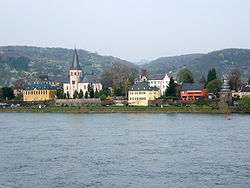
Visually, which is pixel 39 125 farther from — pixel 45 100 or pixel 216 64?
pixel 216 64

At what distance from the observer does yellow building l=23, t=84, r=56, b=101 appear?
252 ft

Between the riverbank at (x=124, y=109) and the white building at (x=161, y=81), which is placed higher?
the white building at (x=161, y=81)

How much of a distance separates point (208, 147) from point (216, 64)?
555 feet

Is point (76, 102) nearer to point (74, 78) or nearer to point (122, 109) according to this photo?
point (74, 78)

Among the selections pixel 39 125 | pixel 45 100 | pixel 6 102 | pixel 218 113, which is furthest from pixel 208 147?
pixel 6 102

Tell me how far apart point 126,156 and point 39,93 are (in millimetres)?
55125

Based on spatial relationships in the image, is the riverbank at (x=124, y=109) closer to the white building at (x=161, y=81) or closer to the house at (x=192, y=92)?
the house at (x=192, y=92)

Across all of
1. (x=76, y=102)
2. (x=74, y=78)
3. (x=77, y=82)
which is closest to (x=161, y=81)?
(x=77, y=82)

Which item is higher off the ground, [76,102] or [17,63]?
[17,63]

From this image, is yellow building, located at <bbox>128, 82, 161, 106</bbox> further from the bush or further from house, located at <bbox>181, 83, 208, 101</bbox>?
the bush

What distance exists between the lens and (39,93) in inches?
3051

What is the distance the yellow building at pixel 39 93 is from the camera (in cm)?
7693

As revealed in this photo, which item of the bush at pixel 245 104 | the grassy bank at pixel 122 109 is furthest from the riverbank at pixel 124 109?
the bush at pixel 245 104

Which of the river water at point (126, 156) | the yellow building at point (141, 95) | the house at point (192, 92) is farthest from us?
the house at point (192, 92)
